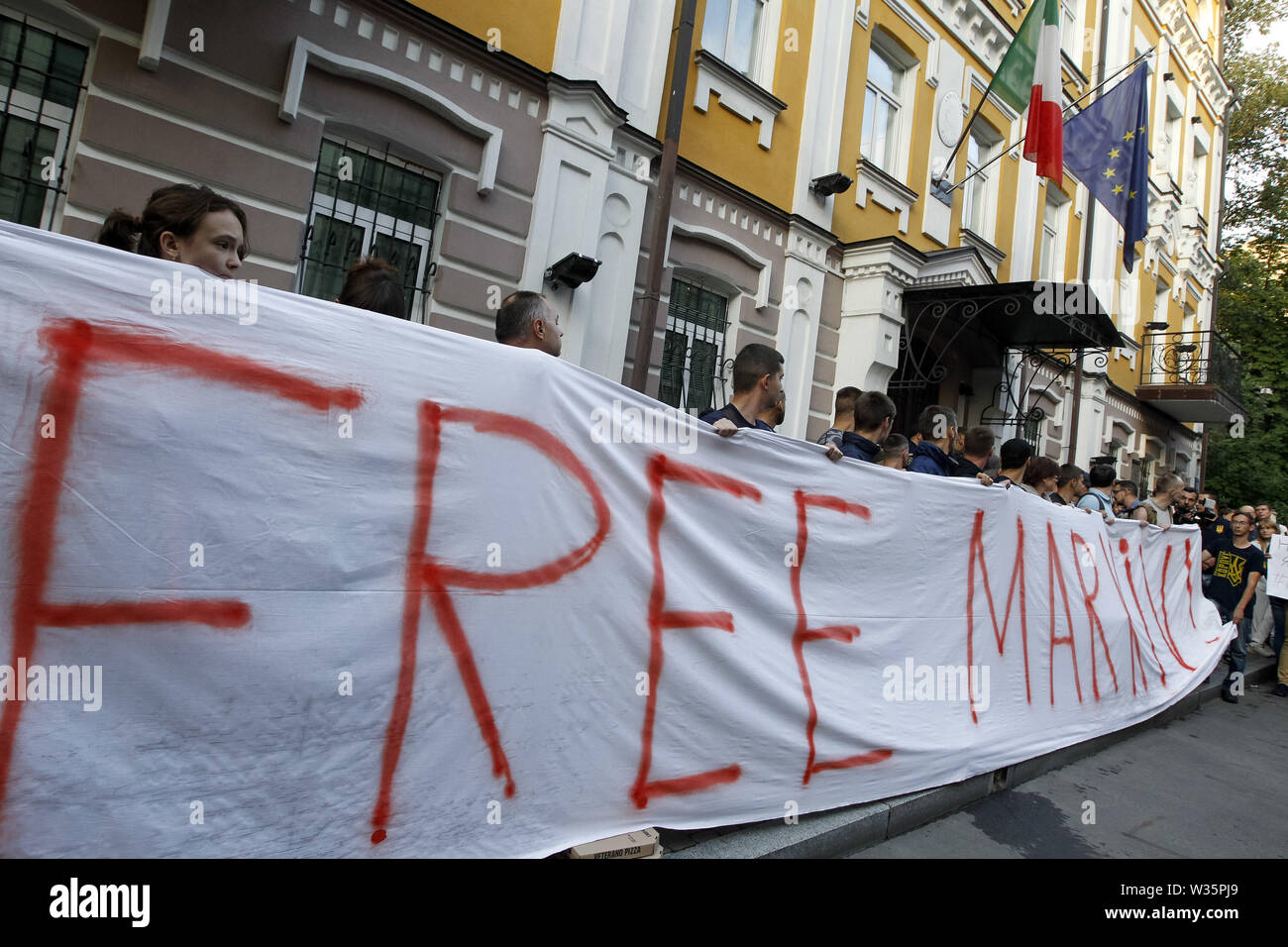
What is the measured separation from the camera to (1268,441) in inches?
728

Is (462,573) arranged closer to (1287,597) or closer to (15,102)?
(15,102)

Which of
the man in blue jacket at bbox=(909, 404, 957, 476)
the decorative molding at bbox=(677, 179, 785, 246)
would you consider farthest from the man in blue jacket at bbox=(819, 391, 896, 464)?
the decorative molding at bbox=(677, 179, 785, 246)

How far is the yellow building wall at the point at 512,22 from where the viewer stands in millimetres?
5254

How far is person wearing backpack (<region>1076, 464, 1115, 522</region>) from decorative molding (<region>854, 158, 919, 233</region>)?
12.5 ft

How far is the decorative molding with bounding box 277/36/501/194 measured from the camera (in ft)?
14.8

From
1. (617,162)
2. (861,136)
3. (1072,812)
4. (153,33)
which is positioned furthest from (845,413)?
(861,136)

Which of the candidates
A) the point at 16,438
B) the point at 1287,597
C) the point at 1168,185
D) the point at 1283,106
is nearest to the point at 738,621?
the point at 16,438

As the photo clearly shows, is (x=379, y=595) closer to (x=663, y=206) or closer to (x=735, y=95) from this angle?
(x=663, y=206)

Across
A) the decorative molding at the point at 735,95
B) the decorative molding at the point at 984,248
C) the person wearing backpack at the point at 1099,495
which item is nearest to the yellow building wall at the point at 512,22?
the decorative molding at the point at 735,95

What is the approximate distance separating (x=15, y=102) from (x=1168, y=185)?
20463 millimetres

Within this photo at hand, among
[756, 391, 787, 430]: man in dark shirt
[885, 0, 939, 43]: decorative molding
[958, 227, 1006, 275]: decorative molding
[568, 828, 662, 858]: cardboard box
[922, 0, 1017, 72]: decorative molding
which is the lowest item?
[568, 828, 662, 858]: cardboard box

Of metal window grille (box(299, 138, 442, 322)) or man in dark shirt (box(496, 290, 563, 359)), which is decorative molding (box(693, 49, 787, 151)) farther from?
man in dark shirt (box(496, 290, 563, 359))

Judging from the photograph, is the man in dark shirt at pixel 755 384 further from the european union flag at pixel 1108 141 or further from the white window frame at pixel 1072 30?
the white window frame at pixel 1072 30

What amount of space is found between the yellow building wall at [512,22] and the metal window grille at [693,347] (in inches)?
86.3
